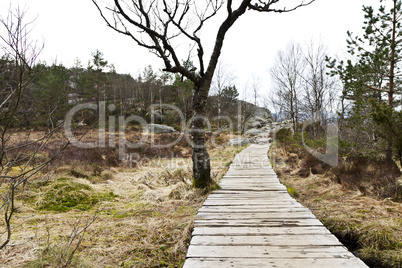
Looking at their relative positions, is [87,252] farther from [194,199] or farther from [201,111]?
[201,111]

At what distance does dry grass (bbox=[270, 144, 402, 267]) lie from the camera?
108 inches

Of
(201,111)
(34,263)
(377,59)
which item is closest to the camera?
(34,263)

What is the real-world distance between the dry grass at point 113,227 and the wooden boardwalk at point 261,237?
12.9 inches

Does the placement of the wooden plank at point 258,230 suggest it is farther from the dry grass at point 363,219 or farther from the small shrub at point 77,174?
the small shrub at point 77,174

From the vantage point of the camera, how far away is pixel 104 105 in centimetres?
3472

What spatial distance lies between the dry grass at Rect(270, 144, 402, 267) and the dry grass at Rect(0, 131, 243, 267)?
2.25 meters

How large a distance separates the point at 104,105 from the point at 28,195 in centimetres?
3287

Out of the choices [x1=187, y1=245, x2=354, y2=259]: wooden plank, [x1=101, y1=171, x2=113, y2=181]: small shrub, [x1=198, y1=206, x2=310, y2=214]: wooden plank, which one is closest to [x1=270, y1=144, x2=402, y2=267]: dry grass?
[x1=198, y1=206, x2=310, y2=214]: wooden plank

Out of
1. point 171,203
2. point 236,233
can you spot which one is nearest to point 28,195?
point 171,203

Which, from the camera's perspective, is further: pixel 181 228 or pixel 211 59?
pixel 211 59

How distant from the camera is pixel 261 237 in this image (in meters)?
2.60

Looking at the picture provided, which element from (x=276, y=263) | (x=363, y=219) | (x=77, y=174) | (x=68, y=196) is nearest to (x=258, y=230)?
(x=276, y=263)

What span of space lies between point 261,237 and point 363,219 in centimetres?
208

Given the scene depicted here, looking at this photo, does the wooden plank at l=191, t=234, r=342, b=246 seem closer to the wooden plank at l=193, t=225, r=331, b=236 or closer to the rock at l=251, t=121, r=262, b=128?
the wooden plank at l=193, t=225, r=331, b=236
